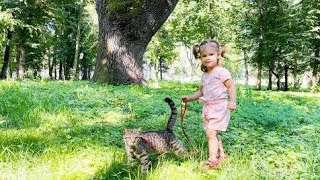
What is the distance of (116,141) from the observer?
5.00m

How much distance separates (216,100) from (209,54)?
542 mm

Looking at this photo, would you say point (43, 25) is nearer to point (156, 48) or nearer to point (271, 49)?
point (156, 48)

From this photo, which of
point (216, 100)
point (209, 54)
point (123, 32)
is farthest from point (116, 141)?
point (123, 32)

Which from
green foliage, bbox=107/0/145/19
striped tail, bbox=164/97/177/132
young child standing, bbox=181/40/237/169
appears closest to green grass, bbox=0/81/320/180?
young child standing, bbox=181/40/237/169

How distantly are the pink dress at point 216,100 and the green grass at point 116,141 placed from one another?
41cm

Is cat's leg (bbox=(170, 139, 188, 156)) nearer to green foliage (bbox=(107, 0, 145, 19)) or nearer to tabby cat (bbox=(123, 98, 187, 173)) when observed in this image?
tabby cat (bbox=(123, 98, 187, 173))

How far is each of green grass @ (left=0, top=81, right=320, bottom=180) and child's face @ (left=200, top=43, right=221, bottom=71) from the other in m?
1.08

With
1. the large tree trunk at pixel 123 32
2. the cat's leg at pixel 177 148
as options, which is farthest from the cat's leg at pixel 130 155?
the large tree trunk at pixel 123 32

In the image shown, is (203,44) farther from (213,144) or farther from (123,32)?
(123,32)

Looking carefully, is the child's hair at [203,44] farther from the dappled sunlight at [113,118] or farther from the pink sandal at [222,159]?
the dappled sunlight at [113,118]

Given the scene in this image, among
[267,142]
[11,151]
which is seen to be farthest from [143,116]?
[11,151]

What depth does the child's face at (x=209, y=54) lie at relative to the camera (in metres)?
4.24

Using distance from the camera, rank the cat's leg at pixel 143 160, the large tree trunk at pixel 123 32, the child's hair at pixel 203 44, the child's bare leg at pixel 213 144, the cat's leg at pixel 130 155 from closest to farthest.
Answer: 1. the cat's leg at pixel 143 160
2. the cat's leg at pixel 130 155
3. the child's bare leg at pixel 213 144
4. the child's hair at pixel 203 44
5. the large tree trunk at pixel 123 32

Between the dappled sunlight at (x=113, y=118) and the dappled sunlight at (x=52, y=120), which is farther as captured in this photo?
the dappled sunlight at (x=113, y=118)
